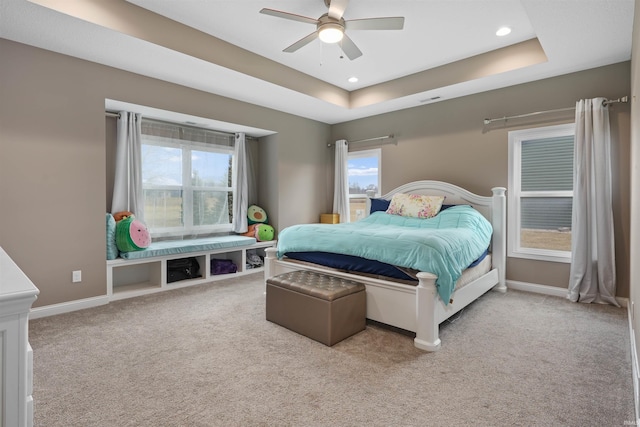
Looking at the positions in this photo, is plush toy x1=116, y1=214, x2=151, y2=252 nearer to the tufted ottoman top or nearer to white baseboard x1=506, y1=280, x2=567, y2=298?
the tufted ottoman top

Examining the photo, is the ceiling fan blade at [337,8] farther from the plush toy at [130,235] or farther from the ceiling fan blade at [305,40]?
the plush toy at [130,235]

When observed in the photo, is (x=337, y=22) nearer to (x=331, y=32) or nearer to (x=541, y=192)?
(x=331, y=32)

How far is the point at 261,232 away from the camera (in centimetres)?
508

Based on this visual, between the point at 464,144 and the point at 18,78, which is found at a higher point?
the point at 18,78

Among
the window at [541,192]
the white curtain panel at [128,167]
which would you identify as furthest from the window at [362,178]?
the white curtain panel at [128,167]

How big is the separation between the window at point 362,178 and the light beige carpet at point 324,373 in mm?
2861

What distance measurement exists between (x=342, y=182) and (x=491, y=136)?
2.42 meters

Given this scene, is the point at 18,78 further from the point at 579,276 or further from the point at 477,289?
the point at 579,276

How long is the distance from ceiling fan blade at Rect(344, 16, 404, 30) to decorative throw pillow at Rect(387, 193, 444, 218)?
219 cm

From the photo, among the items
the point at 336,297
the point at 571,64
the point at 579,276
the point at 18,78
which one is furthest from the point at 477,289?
the point at 18,78

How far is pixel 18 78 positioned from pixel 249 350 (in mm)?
3117

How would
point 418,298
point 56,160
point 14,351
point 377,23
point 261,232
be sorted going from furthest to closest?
point 261,232
point 56,160
point 377,23
point 418,298
point 14,351

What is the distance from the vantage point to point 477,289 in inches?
126

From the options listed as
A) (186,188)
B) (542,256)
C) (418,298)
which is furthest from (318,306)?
(186,188)
